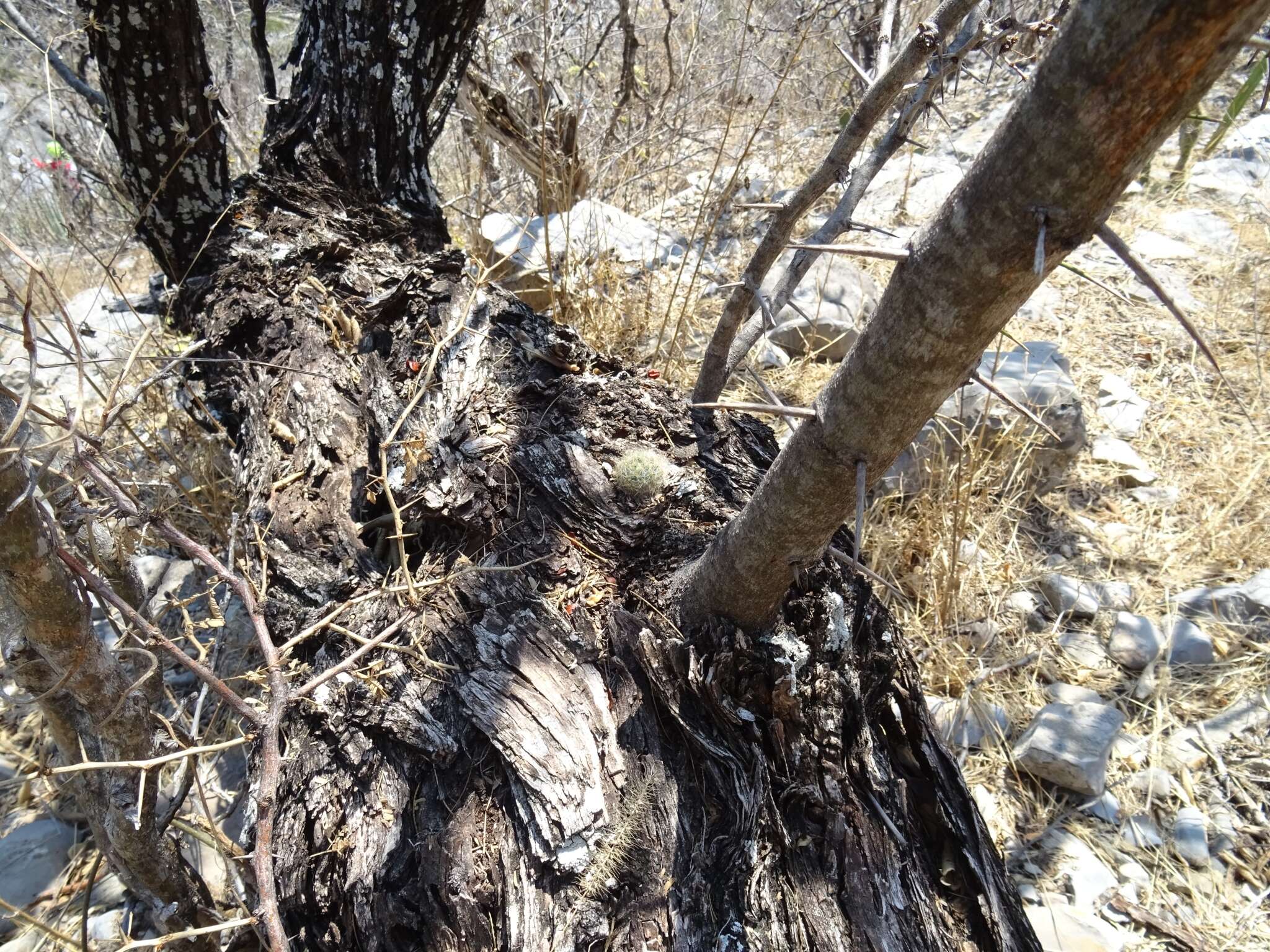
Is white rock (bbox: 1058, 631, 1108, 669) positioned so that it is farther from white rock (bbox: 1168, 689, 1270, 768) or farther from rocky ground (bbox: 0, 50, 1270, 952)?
white rock (bbox: 1168, 689, 1270, 768)

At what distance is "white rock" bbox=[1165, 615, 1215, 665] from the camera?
2174mm

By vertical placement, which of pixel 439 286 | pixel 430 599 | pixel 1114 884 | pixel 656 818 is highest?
pixel 439 286

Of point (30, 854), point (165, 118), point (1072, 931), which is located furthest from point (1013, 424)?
point (30, 854)

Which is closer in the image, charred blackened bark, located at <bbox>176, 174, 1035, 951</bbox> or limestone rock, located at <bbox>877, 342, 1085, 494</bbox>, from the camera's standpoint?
charred blackened bark, located at <bbox>176, 174, 1035, 951</bbox>

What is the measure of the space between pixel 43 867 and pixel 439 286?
1.80 metres

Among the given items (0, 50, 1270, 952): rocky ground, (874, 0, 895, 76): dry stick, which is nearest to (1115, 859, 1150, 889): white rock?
(0, 50, 1270, 952): rocky ground

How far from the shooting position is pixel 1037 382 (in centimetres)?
281

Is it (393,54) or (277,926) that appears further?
(393,54)

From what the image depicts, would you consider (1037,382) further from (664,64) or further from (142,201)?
(664,64)

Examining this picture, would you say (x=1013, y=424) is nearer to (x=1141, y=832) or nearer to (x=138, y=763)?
(x=1141, y=832)

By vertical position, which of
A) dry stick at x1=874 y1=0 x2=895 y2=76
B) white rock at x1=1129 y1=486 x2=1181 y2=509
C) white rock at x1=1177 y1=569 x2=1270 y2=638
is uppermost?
dry stick at x1=874 y1=0 x2=895 y2=76

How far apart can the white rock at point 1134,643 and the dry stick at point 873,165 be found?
4.65ft

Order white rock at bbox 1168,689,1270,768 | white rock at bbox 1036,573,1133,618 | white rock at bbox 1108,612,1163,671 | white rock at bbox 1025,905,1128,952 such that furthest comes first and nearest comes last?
white rock at bbox 1036,573,1133,618 < white rock at bbox 1108,612,1163,671 < white rock at bbox 1168,689,1270,768 < white rock at bbox 1025,905,1128,952

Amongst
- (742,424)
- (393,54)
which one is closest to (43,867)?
(742,424)
